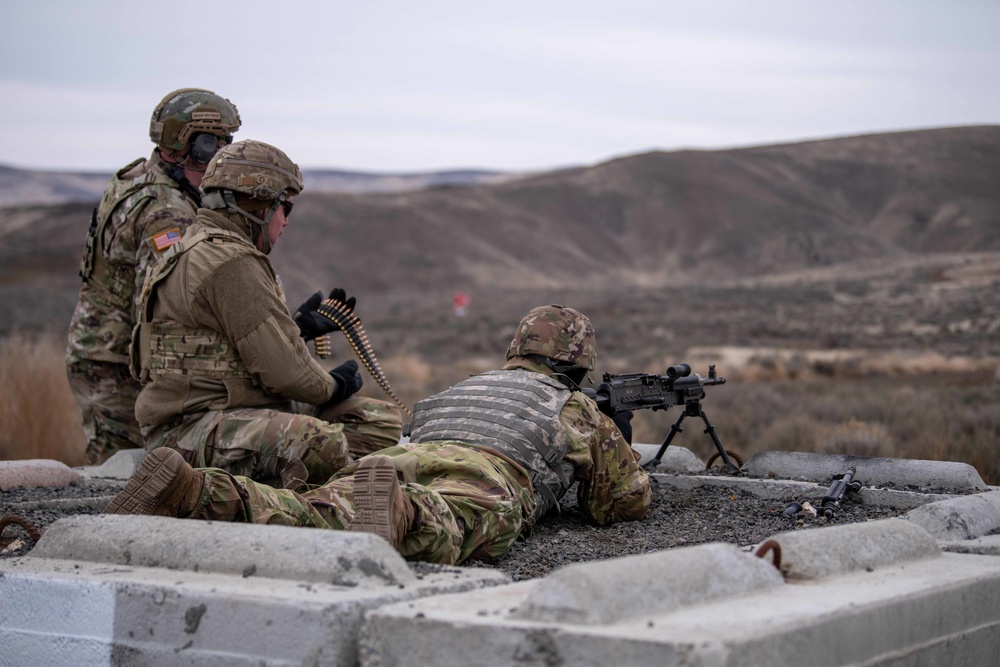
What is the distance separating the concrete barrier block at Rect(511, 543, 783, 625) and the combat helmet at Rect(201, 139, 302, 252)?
9.13ft

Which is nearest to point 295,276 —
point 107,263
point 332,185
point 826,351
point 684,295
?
point 684,295

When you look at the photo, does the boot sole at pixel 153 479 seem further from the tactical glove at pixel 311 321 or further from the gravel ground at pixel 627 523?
the tactical glove at pixel 311 321

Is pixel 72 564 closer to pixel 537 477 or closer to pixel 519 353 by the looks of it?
pixel 537 477

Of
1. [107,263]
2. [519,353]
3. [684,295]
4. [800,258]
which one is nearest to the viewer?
[519,353]

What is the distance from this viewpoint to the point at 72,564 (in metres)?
3.78

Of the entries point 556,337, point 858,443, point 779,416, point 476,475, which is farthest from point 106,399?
point 779,416

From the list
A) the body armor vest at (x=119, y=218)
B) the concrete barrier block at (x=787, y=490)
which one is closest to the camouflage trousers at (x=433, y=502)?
the concrete barrier block at (x=787, y=490)

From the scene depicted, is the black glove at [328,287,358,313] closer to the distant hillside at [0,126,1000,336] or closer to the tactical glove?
the tactical glove

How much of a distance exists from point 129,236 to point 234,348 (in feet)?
5.45

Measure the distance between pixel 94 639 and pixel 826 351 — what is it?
2381 cm

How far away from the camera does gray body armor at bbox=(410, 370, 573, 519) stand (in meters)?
5.09

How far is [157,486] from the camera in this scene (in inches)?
155

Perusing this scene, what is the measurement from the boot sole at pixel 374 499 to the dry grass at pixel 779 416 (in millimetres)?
6553

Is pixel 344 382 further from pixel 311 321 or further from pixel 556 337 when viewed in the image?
pixel 556 337
